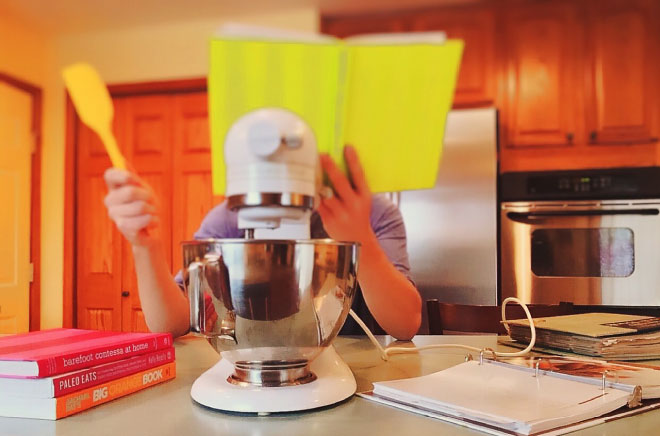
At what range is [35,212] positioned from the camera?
2902mm

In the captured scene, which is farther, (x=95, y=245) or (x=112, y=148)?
(x=95, y=245)

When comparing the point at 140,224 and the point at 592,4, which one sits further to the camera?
the point at 592,4

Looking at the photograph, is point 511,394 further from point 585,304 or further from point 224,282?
point 585,304

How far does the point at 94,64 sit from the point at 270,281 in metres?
2.80

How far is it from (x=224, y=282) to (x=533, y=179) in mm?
1996

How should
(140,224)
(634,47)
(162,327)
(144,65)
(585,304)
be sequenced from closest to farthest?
(140,224)
(162,327)
(585,304)
(634,47)
(144,65)

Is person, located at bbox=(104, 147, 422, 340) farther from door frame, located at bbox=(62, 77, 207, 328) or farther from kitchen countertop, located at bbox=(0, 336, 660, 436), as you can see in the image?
door frame, located at bbox=(62, 77, 207, 328)

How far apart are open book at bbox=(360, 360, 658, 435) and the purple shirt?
1.92ft

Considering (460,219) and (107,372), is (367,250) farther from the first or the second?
(460,219)

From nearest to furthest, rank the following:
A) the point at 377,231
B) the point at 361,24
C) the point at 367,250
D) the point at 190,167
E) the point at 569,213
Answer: the point at 367,250, the point at 377,231, the point at 569,213, the point at 361,24, the point at 190,167

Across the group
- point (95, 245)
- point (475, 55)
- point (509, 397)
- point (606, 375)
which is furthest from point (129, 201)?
point (95, 245)

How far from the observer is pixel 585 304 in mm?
2236

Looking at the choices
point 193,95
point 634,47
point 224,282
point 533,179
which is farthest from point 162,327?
point 634,47

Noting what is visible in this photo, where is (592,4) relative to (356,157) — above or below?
above
